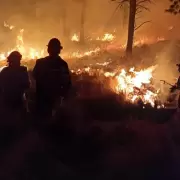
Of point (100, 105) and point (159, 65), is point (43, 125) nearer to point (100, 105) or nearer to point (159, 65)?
point (100, 105)

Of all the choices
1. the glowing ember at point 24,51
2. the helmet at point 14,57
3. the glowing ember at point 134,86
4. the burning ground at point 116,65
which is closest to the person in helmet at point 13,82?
the helmet at point 14,57

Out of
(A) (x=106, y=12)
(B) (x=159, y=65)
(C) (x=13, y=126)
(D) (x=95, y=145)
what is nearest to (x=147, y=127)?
(D) (x=95, y=145)

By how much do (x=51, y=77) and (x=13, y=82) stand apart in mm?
676

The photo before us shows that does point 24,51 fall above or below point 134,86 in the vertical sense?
above

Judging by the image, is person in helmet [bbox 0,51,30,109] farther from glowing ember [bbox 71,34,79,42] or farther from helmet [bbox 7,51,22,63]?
glowing ember [bbox 71,34,79,42]

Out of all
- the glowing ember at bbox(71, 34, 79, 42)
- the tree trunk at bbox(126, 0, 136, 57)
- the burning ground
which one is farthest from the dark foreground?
the glowing ember at bbox(71, 34, 79, 42)

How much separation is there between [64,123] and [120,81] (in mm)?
5870

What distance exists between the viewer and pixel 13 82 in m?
7.24

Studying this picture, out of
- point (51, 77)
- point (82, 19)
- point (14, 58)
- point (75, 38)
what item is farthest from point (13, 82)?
point (75, 38)

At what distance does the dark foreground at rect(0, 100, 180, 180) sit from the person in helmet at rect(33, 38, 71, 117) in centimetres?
41

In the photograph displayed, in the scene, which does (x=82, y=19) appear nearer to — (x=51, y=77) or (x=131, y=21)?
(x=131, y=21)

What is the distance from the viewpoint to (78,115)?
8648 millimetres

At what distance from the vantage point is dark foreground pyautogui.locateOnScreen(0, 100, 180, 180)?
21.9ft

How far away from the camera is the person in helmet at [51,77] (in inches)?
287
